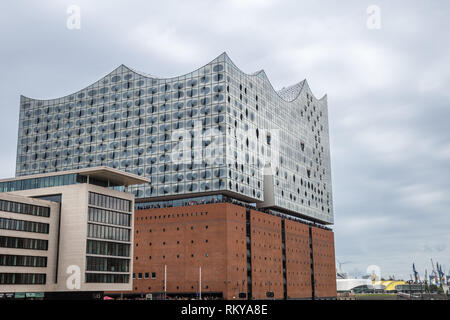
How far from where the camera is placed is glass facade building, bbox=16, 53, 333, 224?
9088 cm

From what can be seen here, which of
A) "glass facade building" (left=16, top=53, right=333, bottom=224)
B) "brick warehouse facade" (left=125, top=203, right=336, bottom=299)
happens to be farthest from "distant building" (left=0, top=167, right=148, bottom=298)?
"glass facade building" (left=16, top=53, right=333, bottom=224)

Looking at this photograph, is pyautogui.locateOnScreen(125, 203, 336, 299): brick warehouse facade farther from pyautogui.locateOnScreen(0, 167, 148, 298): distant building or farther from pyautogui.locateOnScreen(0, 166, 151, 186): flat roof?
pyautogui.locateOnScreen(0, 166, 151, 186): flat roof

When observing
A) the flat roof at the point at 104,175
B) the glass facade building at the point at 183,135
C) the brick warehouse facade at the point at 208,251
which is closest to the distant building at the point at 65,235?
the flat roof at the point at 104,175

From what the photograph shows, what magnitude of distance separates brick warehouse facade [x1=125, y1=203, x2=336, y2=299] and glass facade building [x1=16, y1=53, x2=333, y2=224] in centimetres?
420

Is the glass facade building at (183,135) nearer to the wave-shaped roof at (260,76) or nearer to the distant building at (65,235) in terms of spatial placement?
the wave-shaped roof at (260,76)

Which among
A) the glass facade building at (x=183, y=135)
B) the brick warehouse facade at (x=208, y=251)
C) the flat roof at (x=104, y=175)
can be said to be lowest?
the brick warehouse facade at (x=208, y=251)

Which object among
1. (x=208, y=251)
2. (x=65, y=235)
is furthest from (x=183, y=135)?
(x=65, y=235)

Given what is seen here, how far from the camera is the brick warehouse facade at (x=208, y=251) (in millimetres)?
84438

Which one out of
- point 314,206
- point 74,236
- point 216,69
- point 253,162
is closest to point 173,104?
point 216,69

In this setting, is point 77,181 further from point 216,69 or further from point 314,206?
point 314,206

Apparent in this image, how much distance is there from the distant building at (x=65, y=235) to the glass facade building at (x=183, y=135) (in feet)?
54.2

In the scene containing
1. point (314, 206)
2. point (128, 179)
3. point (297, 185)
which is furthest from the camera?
point (314, 206)
